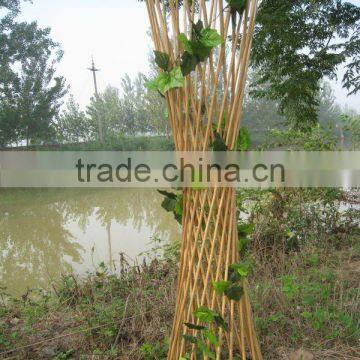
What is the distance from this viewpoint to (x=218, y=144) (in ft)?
3.08

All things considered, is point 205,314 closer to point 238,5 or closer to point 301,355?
point 301,355

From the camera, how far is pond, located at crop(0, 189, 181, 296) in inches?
142

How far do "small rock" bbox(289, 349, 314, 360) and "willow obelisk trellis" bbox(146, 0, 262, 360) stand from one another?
0.55 meters

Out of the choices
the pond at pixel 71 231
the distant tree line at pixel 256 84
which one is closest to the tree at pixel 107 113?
the distant tree line at pixel 256 84

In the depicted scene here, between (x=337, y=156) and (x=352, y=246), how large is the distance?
1.26 m

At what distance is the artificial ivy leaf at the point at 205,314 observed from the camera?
38.0 inches

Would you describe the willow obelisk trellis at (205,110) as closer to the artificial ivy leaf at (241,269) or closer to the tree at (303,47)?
the artificial ivy leaf at (241,269)

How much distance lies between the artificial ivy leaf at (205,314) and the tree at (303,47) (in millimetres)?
2380

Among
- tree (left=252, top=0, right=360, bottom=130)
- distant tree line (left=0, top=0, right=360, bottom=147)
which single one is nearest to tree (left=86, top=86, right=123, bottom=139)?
distant tree line (left=0, top=0, right=360, bottom=147)

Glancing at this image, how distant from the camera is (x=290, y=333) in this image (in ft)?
5.43

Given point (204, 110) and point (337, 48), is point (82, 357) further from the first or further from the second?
point (337, 48)

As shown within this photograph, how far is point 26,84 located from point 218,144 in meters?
11.5

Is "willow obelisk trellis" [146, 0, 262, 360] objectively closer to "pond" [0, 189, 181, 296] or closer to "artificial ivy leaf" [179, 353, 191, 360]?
"artificial ivy leaf" [179, 353, 191, 360]

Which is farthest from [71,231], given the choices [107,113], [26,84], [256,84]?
[107,113]
